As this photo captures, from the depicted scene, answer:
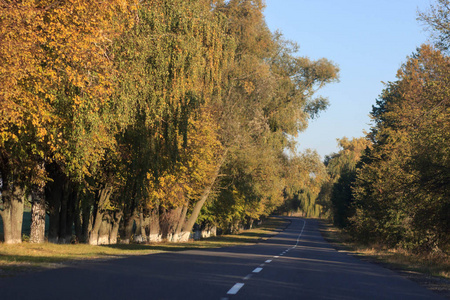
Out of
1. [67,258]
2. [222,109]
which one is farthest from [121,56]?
[222,109]

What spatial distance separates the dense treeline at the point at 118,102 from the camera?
16.1 meters

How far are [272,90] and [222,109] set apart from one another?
4.04 m

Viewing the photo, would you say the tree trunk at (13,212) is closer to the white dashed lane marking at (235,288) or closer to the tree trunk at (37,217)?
the tree trunk at (37,217)

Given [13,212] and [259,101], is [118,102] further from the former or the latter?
[259,101]

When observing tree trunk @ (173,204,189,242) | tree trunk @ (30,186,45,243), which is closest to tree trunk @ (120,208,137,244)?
tree trunk @ (173,204,189,242)

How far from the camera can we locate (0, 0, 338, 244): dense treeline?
633 inches

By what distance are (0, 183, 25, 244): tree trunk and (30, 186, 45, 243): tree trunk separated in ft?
5.47

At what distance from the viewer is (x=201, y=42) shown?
74.7 feet

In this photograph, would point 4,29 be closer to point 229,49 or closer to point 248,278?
point 248,278

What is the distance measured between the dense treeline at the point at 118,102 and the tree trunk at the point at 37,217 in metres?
0.05

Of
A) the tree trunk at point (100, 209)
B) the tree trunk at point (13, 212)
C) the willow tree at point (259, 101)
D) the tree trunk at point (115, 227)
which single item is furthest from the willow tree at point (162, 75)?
the tree trunk at point (115, 227)

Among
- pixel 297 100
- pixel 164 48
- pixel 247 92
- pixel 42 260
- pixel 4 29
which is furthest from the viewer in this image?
pixel 297 100

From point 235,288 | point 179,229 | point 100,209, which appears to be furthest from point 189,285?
point 179,229

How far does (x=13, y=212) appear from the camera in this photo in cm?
2441
